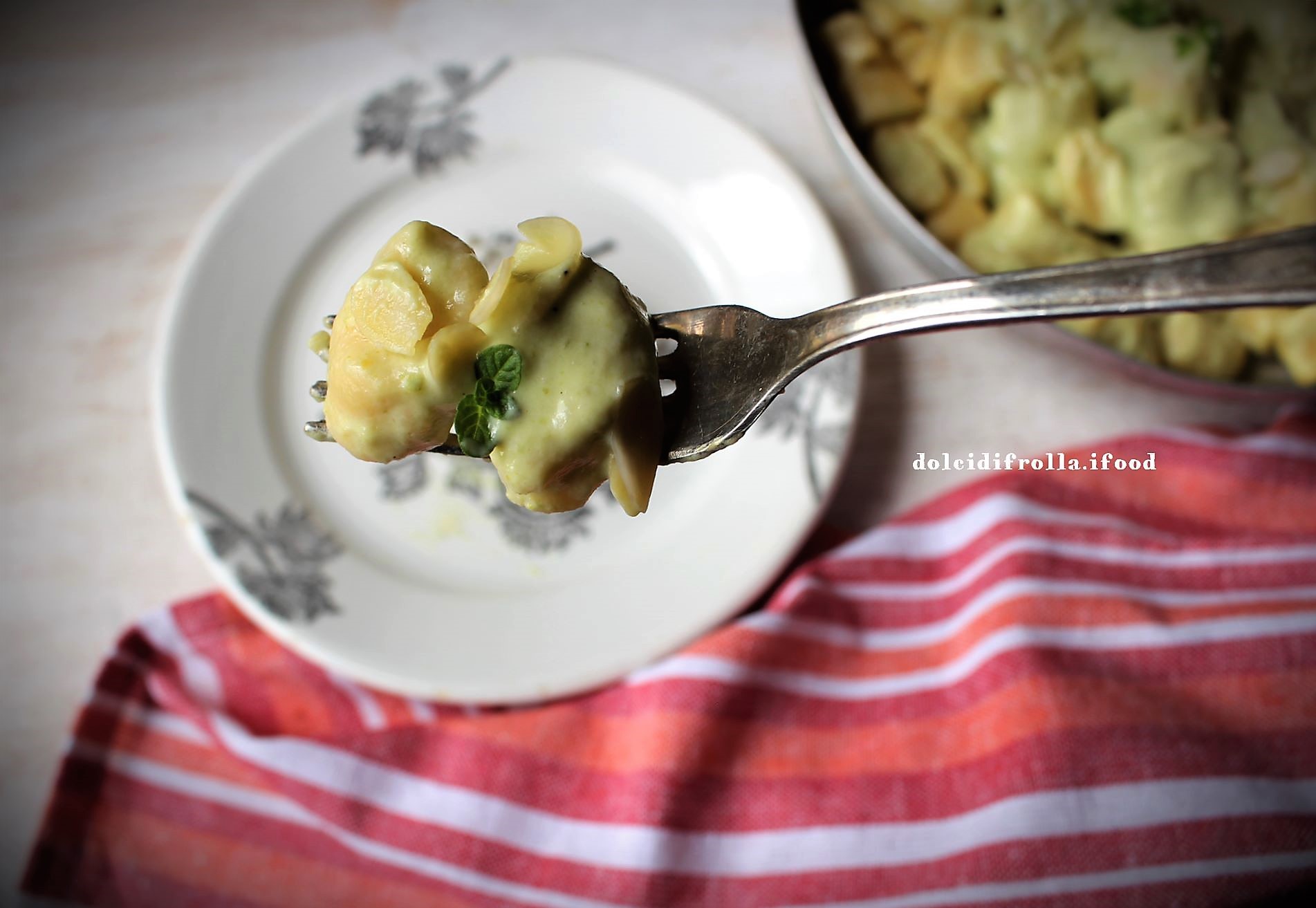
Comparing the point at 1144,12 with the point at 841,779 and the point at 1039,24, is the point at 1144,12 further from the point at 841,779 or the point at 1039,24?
the point at 841,779

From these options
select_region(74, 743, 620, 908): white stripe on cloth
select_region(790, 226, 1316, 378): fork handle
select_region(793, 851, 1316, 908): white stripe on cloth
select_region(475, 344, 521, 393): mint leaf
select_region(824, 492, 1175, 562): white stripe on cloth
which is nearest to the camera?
select_region(790, 226, 1316, 378): fork handle

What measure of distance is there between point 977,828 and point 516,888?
25.1 inches

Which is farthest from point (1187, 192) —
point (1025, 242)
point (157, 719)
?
point (157, 719)

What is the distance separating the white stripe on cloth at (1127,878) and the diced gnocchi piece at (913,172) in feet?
3.26

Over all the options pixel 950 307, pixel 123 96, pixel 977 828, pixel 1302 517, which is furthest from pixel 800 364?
pixel 123 96

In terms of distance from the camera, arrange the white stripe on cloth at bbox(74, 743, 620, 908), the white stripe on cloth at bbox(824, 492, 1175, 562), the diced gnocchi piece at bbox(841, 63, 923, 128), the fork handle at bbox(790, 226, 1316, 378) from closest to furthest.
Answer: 1. the fork handle at bbox(790, 226, 1316, 378)
2. the white stripe on cloth at bbox(74, 743, 620, 908)
3. the white stripe on cloth at bbox(824, 492, 1175, 562)
4. the diced gnocchi piece at bbox(841, 63, 923, 128)

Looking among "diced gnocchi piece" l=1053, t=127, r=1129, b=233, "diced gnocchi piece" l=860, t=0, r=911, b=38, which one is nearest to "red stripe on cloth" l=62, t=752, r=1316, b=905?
"diced gnocchi piece" l=1053, t=127, r=1129, b=233

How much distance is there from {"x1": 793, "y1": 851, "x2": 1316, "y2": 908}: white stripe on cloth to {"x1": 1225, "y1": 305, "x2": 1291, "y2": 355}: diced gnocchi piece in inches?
28.1

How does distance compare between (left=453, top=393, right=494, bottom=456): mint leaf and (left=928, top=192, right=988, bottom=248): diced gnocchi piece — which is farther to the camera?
(left=928, top=192, right=988, bottom=248): diced gnocchi piece

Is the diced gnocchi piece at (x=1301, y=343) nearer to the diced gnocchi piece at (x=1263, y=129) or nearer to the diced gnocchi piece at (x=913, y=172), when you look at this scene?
the diced gnocchi piece at (x=1263, y=129)

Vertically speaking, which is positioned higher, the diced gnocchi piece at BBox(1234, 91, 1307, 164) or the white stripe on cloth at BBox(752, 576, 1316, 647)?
the diced gnocchi piece at BBox(1234, 91, 1307, 164)

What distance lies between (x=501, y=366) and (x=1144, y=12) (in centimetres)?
127

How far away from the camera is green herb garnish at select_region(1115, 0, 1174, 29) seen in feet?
4.66

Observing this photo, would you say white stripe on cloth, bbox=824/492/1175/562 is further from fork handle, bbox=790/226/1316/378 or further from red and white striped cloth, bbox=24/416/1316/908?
fork handle, bbox=790/226/1316/378
